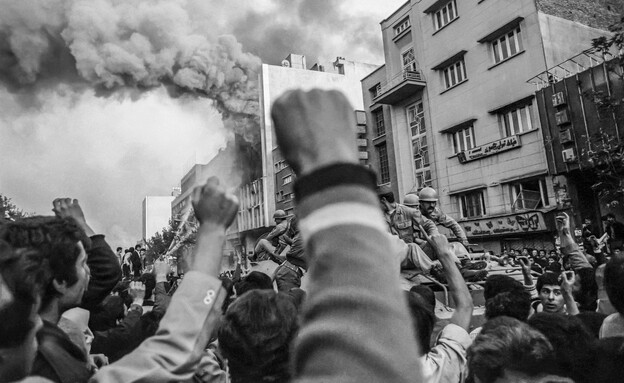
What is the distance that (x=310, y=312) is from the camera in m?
0.59

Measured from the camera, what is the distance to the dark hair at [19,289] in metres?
1.23

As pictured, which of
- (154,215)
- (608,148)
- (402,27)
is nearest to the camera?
Answer: (608,148)

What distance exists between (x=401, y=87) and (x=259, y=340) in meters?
25.1

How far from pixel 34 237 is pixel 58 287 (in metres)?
0.20

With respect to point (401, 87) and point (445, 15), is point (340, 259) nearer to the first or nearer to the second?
point (401, 87)

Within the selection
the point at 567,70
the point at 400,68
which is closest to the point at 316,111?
the point at 567,70

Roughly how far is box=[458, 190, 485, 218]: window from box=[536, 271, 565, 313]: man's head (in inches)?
738

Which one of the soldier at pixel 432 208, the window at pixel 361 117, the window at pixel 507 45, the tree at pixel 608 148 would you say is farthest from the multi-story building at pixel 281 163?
the soldier at pixel 432 208

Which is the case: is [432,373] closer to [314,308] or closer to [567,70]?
[314,308]

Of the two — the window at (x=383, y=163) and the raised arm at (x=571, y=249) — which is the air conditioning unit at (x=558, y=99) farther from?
the raised arm at (x=571, y=249)

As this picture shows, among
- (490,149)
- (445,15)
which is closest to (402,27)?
(445,15)

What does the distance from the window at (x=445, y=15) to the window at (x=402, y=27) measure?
251 cm

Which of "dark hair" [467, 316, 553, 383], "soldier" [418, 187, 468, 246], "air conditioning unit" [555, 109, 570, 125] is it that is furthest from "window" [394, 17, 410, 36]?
"dark hair" [467, 316, 553, 383]

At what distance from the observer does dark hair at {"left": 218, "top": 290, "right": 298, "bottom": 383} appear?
1662 millimetres
